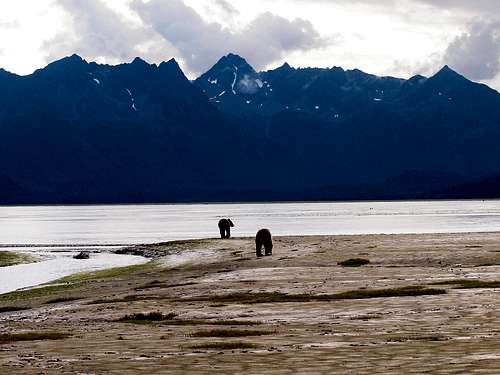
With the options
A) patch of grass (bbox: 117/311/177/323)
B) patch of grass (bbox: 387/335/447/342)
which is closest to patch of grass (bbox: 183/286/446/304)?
patch of grass (bbox: 117/311/177/323)

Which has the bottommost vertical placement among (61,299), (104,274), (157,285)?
(104,274)

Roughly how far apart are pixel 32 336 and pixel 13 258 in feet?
240

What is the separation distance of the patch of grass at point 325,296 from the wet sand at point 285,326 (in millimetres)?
814

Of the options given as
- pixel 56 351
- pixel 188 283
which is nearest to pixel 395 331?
pixel 56 351

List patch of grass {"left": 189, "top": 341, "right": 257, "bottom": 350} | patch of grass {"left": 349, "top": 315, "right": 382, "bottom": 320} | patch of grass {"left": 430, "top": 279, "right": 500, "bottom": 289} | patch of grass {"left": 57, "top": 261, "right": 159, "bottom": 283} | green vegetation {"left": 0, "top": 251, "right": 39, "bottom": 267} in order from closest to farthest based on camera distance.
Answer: patch of grass {"left": 189, "top": 341, "right": 257, "bottom": 350} → patch of grass {"left": 349, "top": 315, "right": 382, "bottom": 320} → patch of grass {"left": 430, "top": 279, "right": 500, "bottom": 289} → patch of grass {"left": 57, "top": 261, "right": 159, "bottom": 283} → green vegetation {"left": 0, "top": 251, "right": 39, "bottom": 267}

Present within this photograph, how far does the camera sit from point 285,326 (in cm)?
2566

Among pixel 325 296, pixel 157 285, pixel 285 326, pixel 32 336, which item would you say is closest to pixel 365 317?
pixel 285 326

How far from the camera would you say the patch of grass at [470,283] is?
36.0 m

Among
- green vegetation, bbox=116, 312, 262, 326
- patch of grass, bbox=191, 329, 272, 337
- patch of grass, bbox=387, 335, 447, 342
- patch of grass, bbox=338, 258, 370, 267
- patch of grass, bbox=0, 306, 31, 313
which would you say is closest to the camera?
patch of grass, bbox=387, 335, 447, 342

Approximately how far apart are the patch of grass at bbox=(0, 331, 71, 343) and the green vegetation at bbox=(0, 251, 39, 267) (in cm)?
6592

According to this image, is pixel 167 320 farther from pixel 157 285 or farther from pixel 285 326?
pixel 157 285

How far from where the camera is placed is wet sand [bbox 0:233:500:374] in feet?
58.2

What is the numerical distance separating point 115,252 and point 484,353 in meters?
91.6

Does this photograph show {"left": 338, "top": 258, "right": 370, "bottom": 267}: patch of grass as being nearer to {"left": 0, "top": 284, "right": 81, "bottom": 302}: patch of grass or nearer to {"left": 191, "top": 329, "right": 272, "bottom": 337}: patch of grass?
{"left": 0, "top": 284, "right": 81, "bottom": 302}: patch of grass
